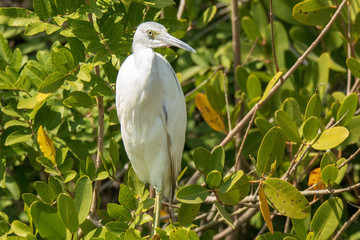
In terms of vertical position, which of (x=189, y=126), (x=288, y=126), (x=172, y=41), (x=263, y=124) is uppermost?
(x=172, y=41)

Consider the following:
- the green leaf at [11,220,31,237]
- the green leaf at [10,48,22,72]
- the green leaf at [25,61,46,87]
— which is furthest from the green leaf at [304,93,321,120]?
the green leaf at [10,48,22,72]

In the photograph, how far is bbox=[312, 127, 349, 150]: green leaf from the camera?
2.24 metres

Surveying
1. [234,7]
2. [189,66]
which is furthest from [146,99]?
[189,66]

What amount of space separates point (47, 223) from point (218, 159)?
0.73 m

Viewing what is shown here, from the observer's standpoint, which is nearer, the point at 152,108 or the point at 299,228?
the point at 299,228

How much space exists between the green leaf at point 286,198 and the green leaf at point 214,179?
7.4 inches

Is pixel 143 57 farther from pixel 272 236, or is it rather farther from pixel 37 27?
pixel 272 236

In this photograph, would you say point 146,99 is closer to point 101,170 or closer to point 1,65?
point 101,170

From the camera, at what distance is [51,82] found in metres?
2.34

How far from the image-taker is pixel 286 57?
3307 mm

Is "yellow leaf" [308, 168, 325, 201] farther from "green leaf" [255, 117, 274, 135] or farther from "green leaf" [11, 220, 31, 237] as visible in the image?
"green leaf" [11, 220, 31, 237]

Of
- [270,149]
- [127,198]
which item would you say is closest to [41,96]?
[127,198]

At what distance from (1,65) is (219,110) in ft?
3.72

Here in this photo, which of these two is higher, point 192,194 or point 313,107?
point 313,107
